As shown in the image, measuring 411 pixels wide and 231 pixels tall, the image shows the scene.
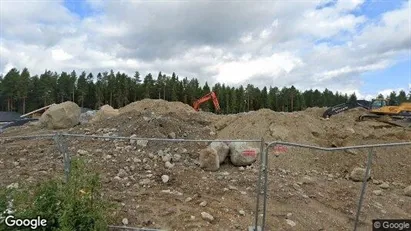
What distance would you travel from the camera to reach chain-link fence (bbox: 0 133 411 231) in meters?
6.13

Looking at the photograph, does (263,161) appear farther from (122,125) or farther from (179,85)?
(179,85)

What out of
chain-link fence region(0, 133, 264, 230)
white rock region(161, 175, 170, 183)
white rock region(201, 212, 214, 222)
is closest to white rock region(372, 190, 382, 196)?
chain-link fence region(0, 133, 264, 230)

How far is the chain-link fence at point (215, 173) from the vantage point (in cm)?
613

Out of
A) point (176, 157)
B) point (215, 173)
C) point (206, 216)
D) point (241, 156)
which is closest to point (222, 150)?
point (241, 156)

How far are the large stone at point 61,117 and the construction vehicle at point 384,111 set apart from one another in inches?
582

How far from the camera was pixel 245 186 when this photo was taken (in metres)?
7.73

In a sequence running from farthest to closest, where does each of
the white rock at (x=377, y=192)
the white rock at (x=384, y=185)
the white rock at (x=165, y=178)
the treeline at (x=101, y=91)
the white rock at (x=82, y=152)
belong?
1. the treeline at (x=101, y=91)
2. the white rock at (x=82, y=152)
3. the white rock at (x=384, y=185)
4. the white rock at (x=377, y=192)
5. the white rock at (x=165, y=178)

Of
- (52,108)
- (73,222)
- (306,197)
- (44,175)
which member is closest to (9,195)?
(73,222)

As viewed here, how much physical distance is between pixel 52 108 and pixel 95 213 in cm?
1264

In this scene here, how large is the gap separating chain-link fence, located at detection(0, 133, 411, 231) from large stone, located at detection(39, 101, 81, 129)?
13.0ft

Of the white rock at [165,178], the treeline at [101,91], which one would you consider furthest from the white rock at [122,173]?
the treeline at [101,91]

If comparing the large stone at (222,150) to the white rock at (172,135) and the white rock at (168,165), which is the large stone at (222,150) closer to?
the white rock at (168,165)

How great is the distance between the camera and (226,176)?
326 inches

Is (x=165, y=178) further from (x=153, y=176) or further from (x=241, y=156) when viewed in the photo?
(x=241, y=156)
